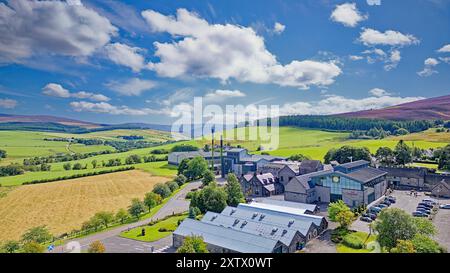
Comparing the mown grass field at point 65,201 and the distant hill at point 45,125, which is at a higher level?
the distant hill at point 45,125

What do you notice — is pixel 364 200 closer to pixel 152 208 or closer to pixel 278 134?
pixel 152 208

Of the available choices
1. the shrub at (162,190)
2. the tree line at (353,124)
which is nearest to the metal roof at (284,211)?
the shrub at (162,190)

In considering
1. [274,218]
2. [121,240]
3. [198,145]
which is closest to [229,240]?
[274,218]

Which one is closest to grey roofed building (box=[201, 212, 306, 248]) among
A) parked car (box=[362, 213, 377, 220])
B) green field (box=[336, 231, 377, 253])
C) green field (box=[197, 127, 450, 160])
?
green field (box=[336, 231, 377, 253])

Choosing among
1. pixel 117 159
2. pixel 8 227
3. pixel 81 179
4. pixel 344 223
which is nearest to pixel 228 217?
pixel 344 223

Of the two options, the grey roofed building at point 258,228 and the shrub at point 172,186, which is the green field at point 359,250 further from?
the shrub at point 172,186

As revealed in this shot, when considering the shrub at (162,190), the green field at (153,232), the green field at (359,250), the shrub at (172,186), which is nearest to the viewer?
the green field at (359,250)
